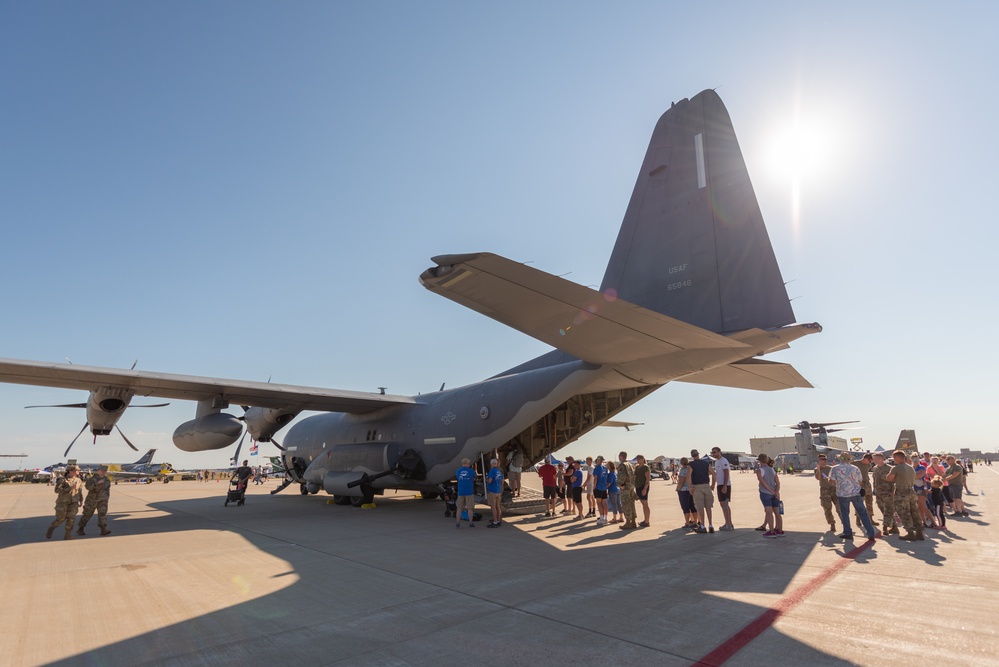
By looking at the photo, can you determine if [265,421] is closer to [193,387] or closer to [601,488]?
[193,387]

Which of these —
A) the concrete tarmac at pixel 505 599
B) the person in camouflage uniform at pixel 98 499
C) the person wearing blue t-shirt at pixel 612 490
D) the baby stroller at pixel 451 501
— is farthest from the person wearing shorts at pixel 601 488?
the person in camouflage uniform at pixel 98 499

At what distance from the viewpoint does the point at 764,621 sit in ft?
14.1

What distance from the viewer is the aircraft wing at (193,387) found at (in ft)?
37.2

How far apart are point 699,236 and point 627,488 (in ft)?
16.6

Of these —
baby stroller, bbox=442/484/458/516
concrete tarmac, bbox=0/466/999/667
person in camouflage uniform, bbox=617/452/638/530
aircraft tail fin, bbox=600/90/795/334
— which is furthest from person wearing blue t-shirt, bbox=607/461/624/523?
aircraft tail fin, bbox=600/90/795/334

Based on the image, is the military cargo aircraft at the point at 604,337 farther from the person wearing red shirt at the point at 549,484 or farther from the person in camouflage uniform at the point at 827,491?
the person in camouflage uniform at the point at 827,491

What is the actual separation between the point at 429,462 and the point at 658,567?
8.41 m

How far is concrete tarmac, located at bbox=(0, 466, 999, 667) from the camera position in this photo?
3814 mm

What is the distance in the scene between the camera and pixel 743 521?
11070 mm

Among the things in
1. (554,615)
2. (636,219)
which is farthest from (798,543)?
(636,219)

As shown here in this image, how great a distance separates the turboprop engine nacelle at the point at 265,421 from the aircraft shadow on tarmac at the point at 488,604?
8622 mm

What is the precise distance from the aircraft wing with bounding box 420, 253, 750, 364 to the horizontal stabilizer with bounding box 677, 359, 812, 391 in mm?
2435

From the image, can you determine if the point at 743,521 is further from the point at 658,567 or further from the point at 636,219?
the point at 636,219

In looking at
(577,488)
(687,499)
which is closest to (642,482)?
(687,499)
